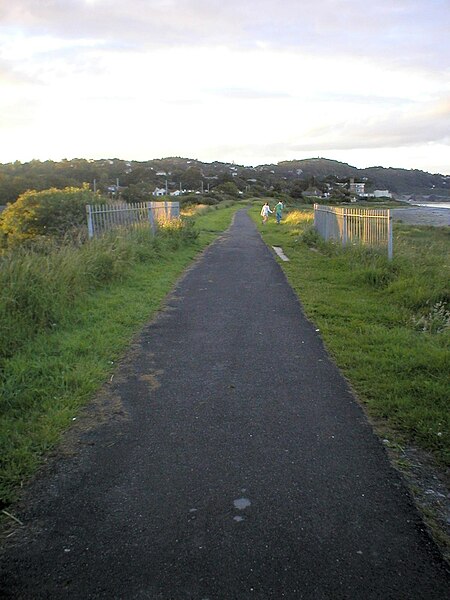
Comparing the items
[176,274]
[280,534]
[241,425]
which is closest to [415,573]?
[280,534]

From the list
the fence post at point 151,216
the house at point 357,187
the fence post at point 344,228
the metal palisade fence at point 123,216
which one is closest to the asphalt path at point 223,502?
the metal palisade fence at point 123,216

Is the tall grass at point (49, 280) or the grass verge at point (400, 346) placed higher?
the tall grass at point (49, 280)

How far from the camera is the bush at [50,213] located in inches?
722

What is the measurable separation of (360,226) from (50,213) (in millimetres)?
10991

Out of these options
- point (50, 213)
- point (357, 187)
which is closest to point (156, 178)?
point (357, 187)

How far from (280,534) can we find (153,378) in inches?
109

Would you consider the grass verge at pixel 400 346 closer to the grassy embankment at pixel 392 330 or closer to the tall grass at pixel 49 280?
the grassy embankment at pixel 392 330

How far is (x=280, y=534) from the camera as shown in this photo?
2867mm

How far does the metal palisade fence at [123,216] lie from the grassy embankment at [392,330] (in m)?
4.91

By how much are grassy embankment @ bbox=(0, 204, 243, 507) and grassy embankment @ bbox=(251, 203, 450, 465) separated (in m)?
2.62

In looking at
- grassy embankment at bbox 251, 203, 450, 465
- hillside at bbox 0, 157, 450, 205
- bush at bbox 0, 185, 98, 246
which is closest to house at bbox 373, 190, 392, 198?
hillside at bbox 0, 157, 450, 205

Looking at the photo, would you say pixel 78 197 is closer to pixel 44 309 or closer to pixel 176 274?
pixel 176 274

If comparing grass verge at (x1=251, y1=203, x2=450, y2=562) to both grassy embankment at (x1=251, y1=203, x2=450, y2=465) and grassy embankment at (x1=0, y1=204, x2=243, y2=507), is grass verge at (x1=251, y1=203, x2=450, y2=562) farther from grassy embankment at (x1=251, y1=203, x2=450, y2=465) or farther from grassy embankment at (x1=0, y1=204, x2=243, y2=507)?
grassy embankment at (x1=0, y1=204, x2=243, y2=507)

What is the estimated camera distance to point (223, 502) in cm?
317
